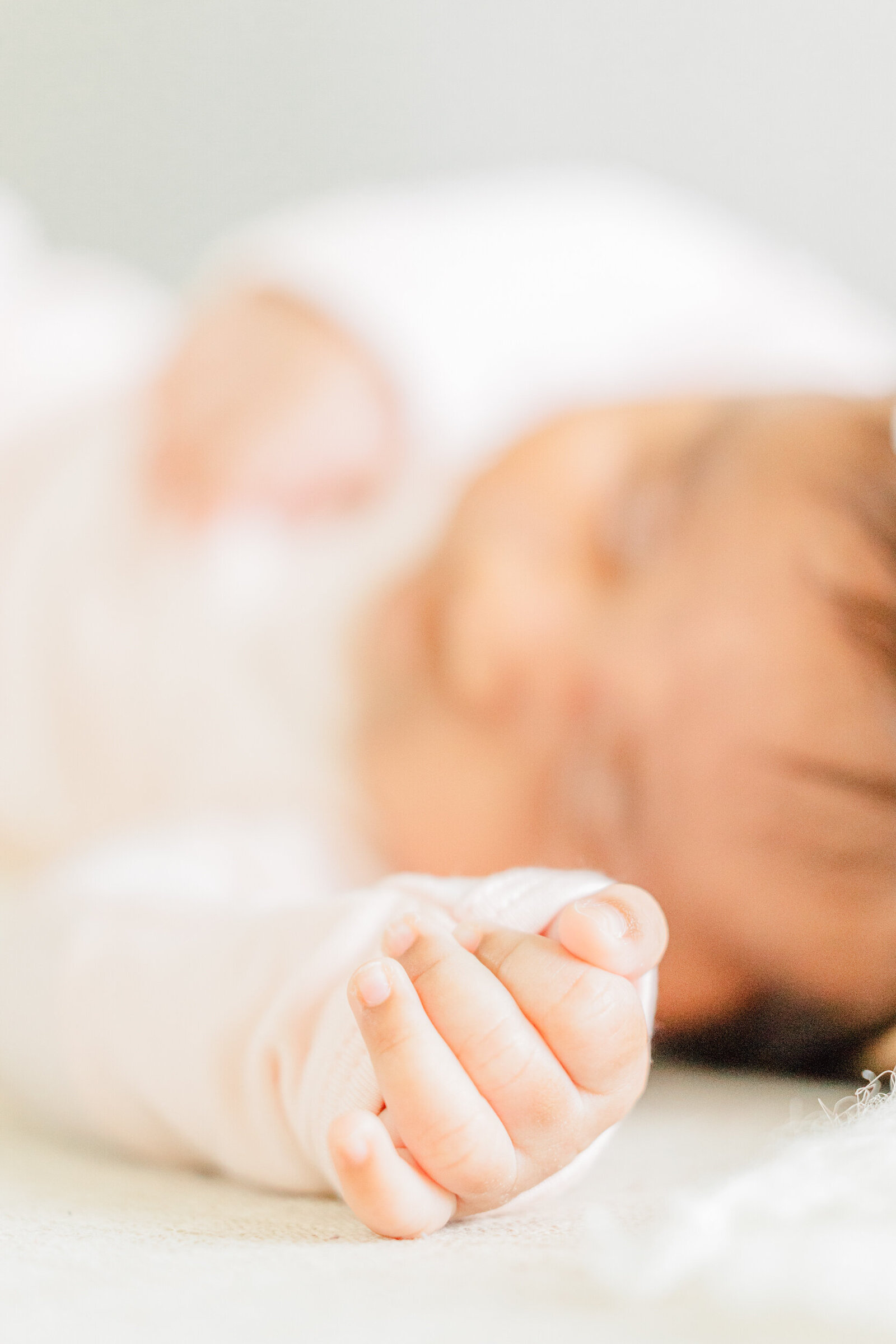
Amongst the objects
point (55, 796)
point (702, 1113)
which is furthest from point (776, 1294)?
point (55, 796)

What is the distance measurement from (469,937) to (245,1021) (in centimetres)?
15

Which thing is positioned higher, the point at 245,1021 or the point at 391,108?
the point at 391,108

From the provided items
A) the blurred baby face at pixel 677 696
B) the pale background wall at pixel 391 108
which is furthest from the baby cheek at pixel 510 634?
the pale background wall at pixel 391 108

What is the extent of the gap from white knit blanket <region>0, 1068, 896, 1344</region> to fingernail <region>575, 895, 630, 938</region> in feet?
0.22

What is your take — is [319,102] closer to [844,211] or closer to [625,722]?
[844,211]

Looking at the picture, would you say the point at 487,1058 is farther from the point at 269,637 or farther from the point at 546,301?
the point at 546,301

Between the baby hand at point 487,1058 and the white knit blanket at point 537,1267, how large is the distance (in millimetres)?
16

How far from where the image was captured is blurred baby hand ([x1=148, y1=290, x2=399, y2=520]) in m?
0.98

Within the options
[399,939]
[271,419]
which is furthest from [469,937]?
[271,419]

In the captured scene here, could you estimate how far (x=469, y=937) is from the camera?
1.23 feet

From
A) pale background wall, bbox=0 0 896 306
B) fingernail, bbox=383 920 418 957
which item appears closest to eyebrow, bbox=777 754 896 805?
fingernail, bbox=383 920 418 957

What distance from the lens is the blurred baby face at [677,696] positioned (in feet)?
1.84

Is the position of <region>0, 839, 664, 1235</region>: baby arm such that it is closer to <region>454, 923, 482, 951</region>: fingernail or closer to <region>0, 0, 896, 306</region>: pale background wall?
<region>454, 923, 482, 951</region>: fingernail

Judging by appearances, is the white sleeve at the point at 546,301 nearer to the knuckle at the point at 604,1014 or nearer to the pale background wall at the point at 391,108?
the pale background wall at the point at 391,108
